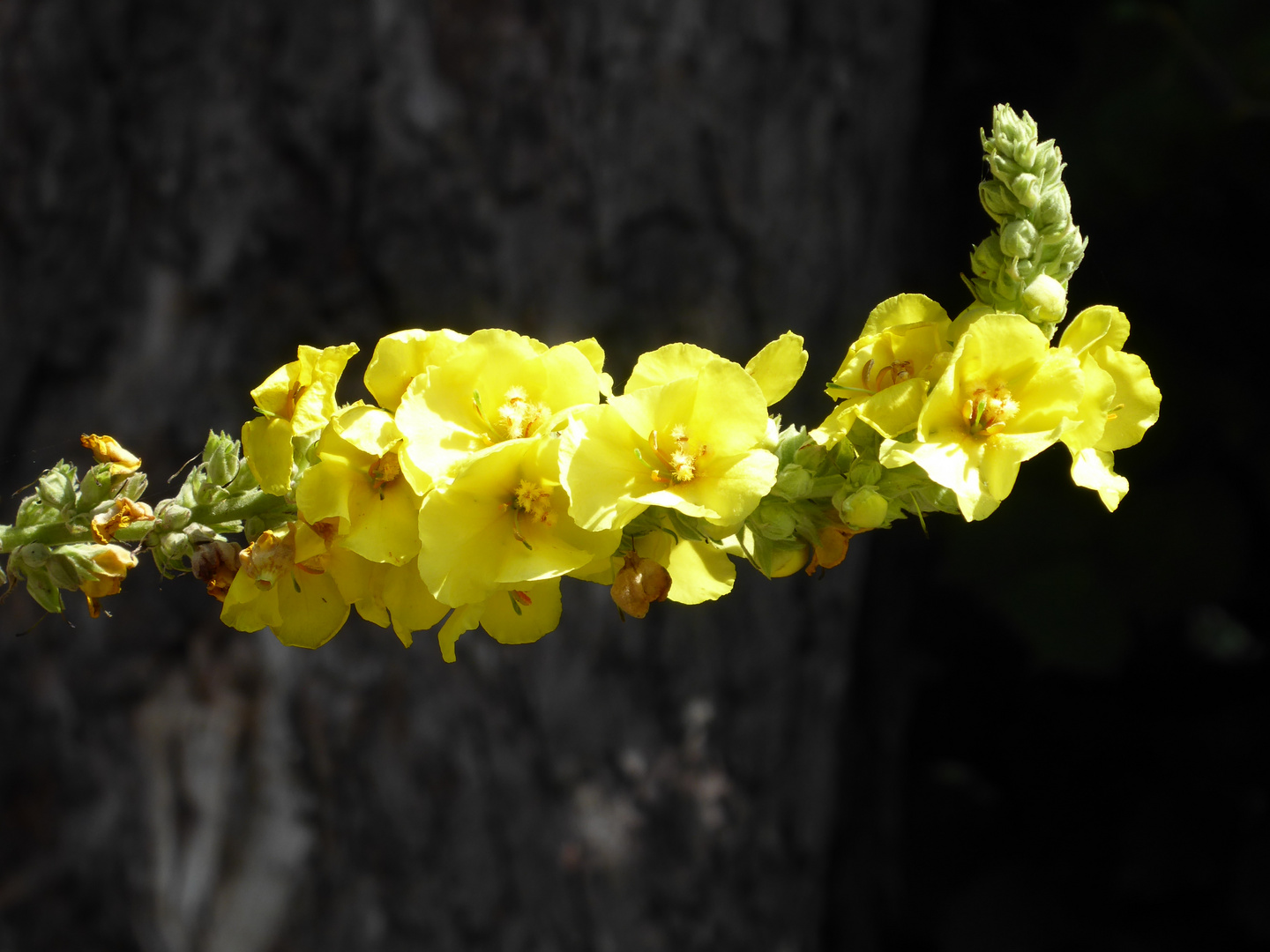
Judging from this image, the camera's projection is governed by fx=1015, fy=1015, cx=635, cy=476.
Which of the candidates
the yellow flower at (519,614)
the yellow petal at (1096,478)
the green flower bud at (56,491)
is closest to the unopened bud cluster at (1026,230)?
the yellow petal at (1096,478)

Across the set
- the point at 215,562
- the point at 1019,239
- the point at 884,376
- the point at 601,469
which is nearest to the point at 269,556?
the point at 215,562

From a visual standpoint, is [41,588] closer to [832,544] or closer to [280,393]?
[280,393]

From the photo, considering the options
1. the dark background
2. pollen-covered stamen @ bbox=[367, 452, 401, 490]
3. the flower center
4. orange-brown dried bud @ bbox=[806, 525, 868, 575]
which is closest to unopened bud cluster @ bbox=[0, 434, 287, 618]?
pollen-covered stamen @ bbox=[367, 452, 401, 490]

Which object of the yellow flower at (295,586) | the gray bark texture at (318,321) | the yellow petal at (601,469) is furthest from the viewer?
the gray bark texture at (318,321)

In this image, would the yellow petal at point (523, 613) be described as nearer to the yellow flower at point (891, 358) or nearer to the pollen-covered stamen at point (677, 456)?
the pollen-covered stamen at point (677, 456)

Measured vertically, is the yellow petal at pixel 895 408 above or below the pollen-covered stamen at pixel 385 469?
above

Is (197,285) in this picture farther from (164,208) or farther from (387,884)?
(387,884)

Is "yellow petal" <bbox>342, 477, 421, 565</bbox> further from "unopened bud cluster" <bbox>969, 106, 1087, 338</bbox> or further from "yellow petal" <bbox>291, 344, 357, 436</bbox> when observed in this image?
"unopened bud cluster" <bbox>969, 106, 1087, 338</bbox>
